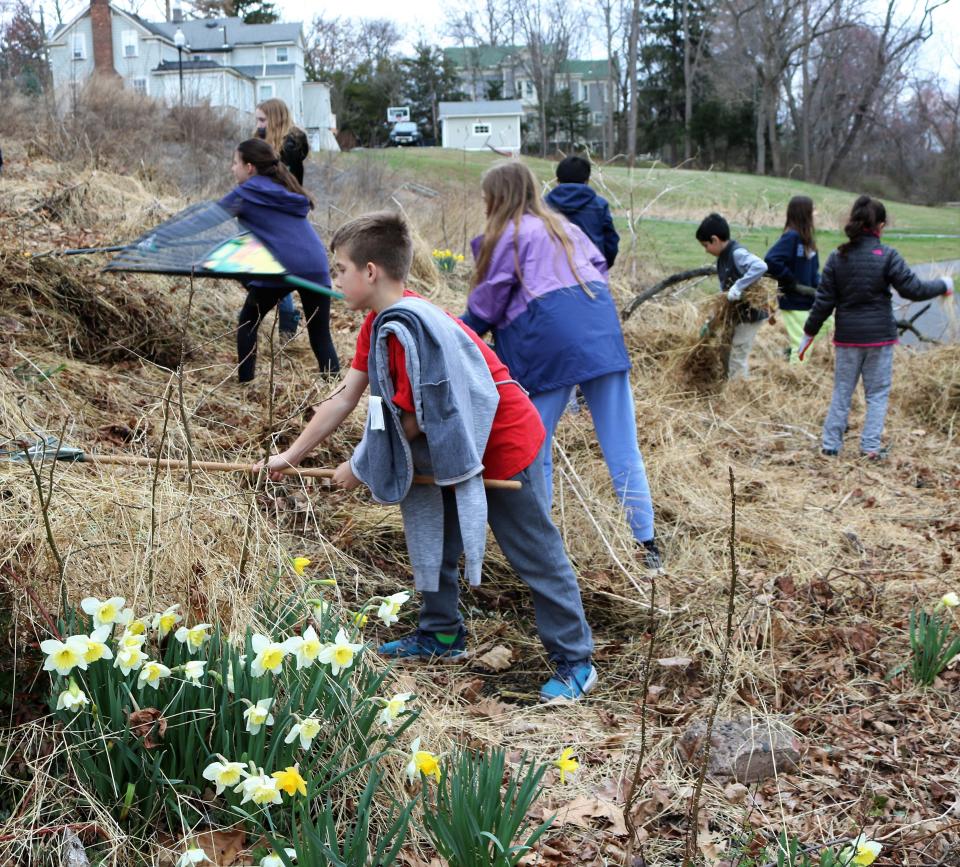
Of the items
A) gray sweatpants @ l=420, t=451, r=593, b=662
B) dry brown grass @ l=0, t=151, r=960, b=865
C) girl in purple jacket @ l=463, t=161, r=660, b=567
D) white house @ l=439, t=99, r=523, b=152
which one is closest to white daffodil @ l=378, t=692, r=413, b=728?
dry brown grass @ l=0, t=151, r=960, b=865

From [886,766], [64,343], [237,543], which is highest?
[64,343]

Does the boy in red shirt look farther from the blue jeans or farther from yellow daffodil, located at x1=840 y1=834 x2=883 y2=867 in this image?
yellow daffodil, located at x1=840 y1=834 x2=883 y2=867

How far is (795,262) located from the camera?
7949 mm

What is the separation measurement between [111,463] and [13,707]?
1.12m

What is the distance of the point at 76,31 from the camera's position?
49.0 meters

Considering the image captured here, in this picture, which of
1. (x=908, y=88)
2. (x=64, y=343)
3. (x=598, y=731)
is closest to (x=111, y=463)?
(x=598, y=731)

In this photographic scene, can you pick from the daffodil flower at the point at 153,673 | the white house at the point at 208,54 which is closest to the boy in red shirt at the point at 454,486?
the daffodil flower at the point at 153,673

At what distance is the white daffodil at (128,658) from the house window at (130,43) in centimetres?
5148

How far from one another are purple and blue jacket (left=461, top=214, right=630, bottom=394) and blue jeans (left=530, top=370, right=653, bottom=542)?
0.09 m

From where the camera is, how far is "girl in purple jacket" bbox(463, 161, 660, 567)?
14.0ft

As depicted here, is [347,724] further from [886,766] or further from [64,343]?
[64,343]

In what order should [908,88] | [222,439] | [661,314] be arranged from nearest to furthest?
[222,439] → [661,314] → [908,88]

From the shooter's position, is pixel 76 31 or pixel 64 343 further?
pixel 76 31

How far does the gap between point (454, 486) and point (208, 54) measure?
55886 mm
